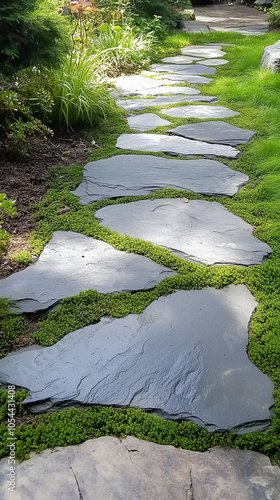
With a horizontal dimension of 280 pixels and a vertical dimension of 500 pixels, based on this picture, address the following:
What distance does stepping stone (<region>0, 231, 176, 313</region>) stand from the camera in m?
1.94

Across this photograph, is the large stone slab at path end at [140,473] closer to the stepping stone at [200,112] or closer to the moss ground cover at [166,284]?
the moss ground cover at [166,284]

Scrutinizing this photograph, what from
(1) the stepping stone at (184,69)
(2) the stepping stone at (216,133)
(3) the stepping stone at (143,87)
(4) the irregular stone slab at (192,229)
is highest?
(1) the stepping stone at (184,69)

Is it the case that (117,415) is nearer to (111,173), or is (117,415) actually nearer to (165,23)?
(111,173)

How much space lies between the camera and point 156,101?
4.86m

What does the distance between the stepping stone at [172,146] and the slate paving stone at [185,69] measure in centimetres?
279

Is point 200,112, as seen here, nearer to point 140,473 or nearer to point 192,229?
point 192,229

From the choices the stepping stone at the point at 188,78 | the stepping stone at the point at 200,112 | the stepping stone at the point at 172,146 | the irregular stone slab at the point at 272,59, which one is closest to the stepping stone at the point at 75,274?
the stepping stone at the point at 172,146

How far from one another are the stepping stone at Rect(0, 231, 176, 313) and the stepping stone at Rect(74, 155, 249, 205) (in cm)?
63

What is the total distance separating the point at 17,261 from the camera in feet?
7.16

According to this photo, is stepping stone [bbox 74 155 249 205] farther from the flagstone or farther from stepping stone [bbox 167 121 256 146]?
the flagstone

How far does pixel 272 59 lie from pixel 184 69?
1392 millimetres

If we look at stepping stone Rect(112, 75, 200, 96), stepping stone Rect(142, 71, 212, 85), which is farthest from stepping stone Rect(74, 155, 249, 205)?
stepping stone Rect(142, 71, 212, 85)

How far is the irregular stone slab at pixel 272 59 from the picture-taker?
212 inches

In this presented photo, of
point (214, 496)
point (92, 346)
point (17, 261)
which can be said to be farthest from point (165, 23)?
point (214, 496)
